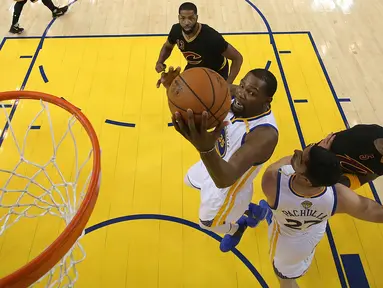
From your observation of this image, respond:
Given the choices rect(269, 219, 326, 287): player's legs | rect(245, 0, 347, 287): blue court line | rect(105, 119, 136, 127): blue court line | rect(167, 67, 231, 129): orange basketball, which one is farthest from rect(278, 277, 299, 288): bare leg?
rect(105, 119, 136, 127): blue court line

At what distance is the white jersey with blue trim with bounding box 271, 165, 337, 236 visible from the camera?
1.98 m

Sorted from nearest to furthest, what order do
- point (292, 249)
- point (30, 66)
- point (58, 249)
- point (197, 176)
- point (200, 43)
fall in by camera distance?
point (58, 249), point (292, 249), point (197, 176), point (200, 43), point (30, 66)

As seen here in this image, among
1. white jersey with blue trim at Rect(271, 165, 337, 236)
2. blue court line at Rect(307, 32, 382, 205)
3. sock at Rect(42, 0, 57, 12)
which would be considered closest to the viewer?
white jersey with blue trim at Rect(271, 165, 337, 236)

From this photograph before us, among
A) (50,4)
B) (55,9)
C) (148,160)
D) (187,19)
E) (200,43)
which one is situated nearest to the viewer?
(187,19)

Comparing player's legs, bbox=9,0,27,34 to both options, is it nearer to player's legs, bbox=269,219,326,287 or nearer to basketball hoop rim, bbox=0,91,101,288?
basketball hoop rim, bbox=0,91,101,288

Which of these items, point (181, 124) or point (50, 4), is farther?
point (50, 4)

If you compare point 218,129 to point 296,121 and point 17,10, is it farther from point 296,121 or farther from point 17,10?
point 17,10

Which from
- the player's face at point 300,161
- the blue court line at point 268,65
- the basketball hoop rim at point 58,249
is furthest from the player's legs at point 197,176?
the blue court line at point 268,65

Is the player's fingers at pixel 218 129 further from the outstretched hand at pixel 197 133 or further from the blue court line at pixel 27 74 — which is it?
the blue court line at pixel 27 74

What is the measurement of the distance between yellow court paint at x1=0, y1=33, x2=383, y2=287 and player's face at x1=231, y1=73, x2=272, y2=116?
1298 mm

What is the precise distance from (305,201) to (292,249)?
17.1 inches

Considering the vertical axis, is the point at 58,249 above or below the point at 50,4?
above

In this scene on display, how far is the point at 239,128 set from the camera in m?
2.17

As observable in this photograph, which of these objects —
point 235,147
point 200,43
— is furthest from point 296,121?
point 235,147
